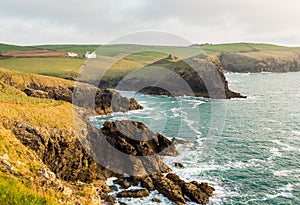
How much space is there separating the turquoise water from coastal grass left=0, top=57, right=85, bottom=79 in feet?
248

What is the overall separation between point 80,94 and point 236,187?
239ft

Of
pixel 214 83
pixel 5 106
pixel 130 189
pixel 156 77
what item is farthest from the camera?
pixel 156 77

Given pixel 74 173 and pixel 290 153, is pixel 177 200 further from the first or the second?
pixel 290 153

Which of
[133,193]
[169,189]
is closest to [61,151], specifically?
[133,193]

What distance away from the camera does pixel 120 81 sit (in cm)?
17112

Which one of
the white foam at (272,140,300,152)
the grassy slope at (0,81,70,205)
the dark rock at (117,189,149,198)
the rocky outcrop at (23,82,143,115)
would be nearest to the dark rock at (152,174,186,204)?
the dark rock at (117,189,149,198)

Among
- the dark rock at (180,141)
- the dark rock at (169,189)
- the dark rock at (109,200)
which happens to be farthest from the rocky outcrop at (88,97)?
the dark rock at (109,200)

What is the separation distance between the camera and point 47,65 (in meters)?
179

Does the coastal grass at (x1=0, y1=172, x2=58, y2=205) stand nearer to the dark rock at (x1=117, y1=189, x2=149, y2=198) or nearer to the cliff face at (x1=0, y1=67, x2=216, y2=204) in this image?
the cliff face at (x1=0, y1=67, x2=216, y2=204)

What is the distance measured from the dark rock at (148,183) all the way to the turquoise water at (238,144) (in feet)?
4.83

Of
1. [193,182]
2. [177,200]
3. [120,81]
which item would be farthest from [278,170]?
[120,81]

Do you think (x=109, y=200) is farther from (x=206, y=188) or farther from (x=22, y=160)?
(x=22, y=160)

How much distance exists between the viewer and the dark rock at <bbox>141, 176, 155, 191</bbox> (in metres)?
38.8

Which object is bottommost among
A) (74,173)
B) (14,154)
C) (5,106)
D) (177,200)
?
(177,200)
